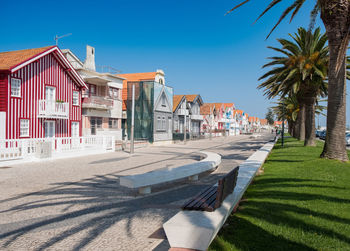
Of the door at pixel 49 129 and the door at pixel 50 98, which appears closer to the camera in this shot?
the door at pixel 50 98

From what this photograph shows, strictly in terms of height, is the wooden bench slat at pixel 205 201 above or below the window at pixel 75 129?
below

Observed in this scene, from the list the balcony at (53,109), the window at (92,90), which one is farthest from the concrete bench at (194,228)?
the window at (92,90)

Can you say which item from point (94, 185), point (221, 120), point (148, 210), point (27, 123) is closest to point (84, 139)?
point (27, 123)

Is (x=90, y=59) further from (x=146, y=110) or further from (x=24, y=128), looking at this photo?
(x=24, y=128)

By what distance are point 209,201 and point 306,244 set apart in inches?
71.2

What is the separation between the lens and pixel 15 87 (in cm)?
1920

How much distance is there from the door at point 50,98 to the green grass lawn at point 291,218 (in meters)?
17.2

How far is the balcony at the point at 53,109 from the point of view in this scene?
Result: 20.9 metres

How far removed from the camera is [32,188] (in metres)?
9.11

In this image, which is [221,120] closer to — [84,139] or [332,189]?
[84,139]

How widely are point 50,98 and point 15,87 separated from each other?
10.2ft

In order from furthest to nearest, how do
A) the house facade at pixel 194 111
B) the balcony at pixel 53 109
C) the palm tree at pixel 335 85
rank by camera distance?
the house facade at pixel 194 111
the balcony at pixel 53 109
the palm tree at pixel 335 85

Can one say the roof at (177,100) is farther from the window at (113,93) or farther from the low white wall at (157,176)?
the low white wall at (157,176)

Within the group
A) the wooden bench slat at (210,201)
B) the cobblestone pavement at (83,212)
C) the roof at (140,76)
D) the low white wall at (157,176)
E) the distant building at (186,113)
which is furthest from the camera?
the distant building at (186,113)
